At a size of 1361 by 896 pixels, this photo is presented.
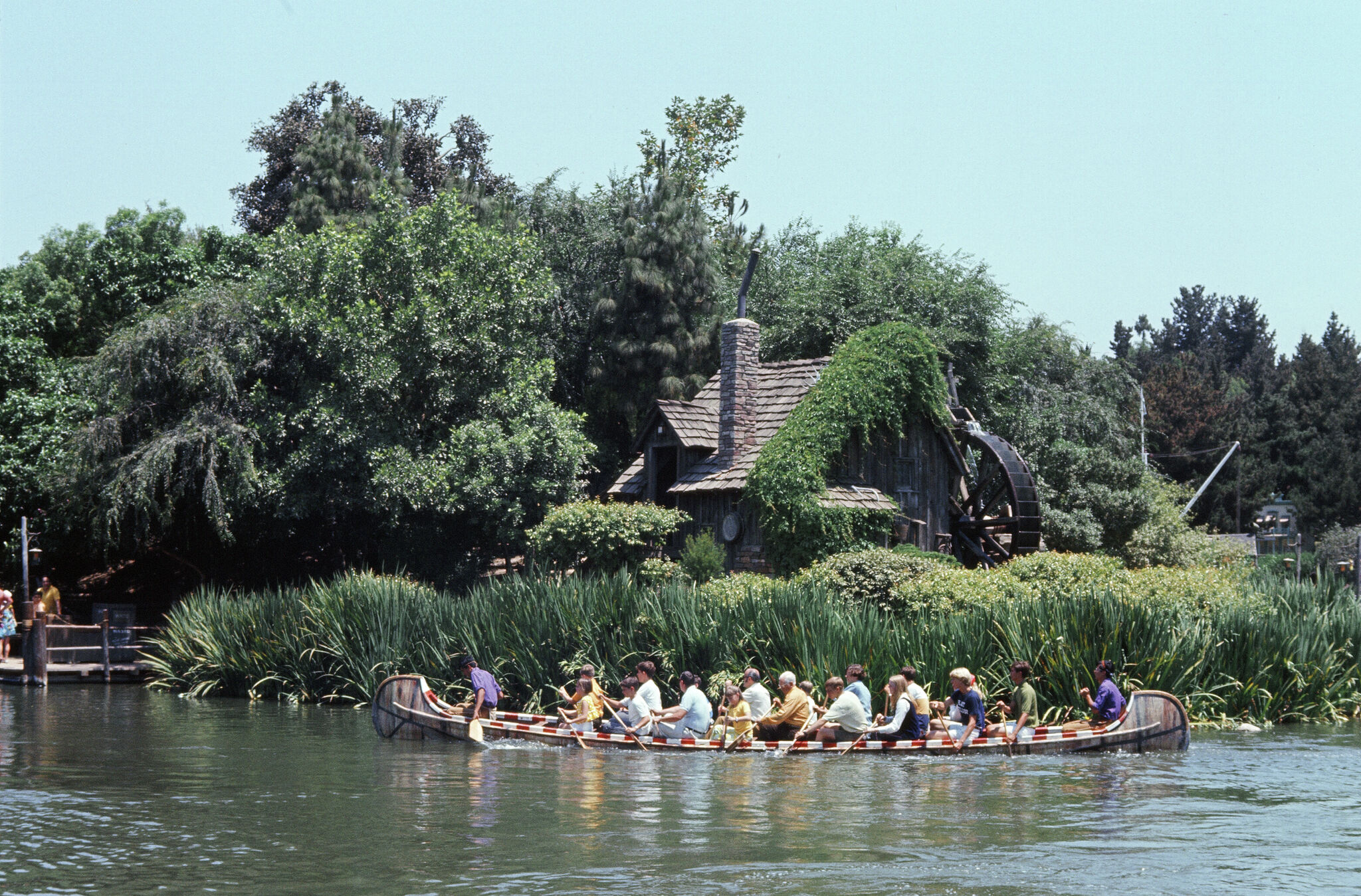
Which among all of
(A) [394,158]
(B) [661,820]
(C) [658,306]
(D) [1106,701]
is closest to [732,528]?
(D) [1106,701]

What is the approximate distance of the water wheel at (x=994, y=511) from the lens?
36.4 meters

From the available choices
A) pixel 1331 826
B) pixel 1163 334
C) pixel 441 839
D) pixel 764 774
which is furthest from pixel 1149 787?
pixel 1163 334

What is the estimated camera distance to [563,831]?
15516 mm

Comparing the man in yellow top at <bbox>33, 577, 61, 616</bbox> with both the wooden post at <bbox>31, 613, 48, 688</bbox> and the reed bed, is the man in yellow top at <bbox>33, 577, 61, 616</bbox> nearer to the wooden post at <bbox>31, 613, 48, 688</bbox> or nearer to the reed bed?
the wooden post at <bbox>31, 613, 48, 688</bbox>

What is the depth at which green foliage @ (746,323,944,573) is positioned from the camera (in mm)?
31656

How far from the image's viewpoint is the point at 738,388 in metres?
34.1

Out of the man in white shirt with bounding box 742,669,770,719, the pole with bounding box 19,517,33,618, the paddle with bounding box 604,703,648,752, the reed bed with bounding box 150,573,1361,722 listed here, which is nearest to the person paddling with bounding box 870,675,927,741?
the man in white shirt with bounding box 742,669,770,719

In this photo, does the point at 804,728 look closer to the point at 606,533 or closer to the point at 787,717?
the point at 787,717

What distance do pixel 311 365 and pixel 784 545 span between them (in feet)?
50.7

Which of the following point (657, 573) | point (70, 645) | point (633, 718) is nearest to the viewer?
point (633, 718)

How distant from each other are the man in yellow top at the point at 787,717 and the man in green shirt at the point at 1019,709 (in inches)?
113

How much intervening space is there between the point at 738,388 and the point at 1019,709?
45.7 feet

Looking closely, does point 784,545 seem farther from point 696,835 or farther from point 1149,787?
point 696,835

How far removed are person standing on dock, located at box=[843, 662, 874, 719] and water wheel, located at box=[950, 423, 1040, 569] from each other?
13624 mm
